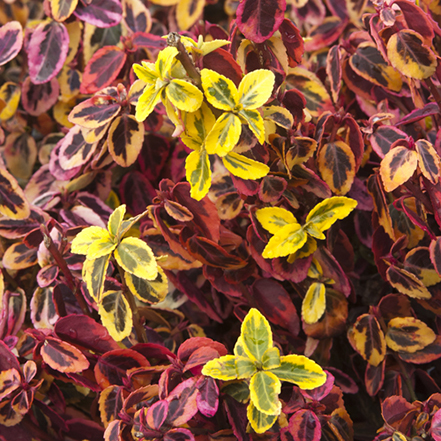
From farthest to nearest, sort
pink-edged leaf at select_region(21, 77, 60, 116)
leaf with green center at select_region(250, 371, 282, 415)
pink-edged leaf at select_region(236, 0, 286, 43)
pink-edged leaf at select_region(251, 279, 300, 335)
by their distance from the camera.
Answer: pink-edged leaf at select_region(21, 77, 60, 116) → pink-edged leaf at select_region(251, 279, 300, 335) → pink-edged leaf at select_region(236, 0, 286, 43) → leaf with green center at select_region(250, 371, 282, 415)

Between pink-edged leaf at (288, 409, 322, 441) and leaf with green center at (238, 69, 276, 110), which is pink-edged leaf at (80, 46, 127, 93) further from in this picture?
pink-edged leaf at (288, 409, 322, 441)

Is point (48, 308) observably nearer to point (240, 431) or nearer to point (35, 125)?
point (240, 431)

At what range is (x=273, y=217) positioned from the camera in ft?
2.12

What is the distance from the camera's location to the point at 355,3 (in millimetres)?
1075

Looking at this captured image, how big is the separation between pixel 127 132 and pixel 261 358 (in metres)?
0.45

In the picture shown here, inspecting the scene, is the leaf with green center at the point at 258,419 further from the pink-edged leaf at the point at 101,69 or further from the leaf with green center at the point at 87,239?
the pink-edged leaf at the point at 101,69

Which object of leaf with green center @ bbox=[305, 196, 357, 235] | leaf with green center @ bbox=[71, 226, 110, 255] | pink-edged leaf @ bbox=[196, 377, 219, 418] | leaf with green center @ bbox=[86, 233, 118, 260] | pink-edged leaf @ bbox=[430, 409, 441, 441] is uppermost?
leaf with green center @ bbox=[305, 196, 357, 235]

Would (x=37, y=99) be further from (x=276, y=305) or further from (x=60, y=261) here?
(x=276, y=305)

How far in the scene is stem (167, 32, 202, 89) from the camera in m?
0.51

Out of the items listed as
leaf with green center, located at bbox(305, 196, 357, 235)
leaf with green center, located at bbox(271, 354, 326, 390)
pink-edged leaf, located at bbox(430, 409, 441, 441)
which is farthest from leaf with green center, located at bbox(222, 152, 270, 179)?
pink-edged leaf, located at bbox(430, 409, 441, 441)

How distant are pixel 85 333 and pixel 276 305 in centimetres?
28

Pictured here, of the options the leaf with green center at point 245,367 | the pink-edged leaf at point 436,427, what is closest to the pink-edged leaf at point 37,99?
the leaf with green center at point 245,367

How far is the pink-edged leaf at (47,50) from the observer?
0.92 metres

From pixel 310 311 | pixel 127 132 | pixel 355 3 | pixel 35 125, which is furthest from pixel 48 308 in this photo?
pixel 355 3
